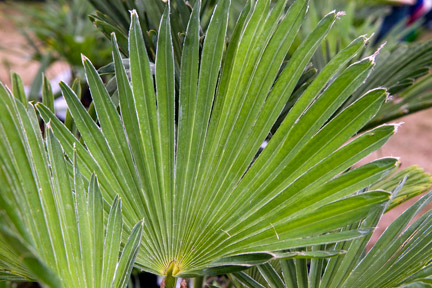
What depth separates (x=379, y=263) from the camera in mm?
453

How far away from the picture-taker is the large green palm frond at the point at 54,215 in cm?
35

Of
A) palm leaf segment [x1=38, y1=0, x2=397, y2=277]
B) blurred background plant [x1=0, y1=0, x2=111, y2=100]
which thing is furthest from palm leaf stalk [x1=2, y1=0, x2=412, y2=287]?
blurred background plant [x1=0, y1=0, x2=111, y2=100]

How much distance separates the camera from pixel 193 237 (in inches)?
18.7

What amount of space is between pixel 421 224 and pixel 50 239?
1.17ft

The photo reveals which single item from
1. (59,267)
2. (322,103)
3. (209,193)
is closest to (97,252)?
(59,267)

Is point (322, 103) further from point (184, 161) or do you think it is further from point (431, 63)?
point (431, 63)

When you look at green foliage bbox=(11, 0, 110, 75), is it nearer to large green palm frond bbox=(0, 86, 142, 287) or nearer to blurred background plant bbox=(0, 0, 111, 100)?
blurred background plant bbox=(0, 0, 111, 100)

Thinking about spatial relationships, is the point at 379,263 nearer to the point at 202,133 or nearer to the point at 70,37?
the point at 202,133

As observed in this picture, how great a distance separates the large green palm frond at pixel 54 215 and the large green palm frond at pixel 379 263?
0.52 feet

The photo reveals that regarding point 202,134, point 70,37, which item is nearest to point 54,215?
point 202,134

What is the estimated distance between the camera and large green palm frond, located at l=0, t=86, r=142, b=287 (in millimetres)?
346

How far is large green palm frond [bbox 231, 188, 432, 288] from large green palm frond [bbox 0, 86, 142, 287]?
0.52 ft

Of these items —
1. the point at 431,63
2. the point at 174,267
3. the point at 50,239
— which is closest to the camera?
the point at 50,239

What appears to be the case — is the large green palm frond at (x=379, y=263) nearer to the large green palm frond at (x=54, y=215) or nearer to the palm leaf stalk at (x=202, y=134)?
the palm leaf stalk at (x=202, y=134)
